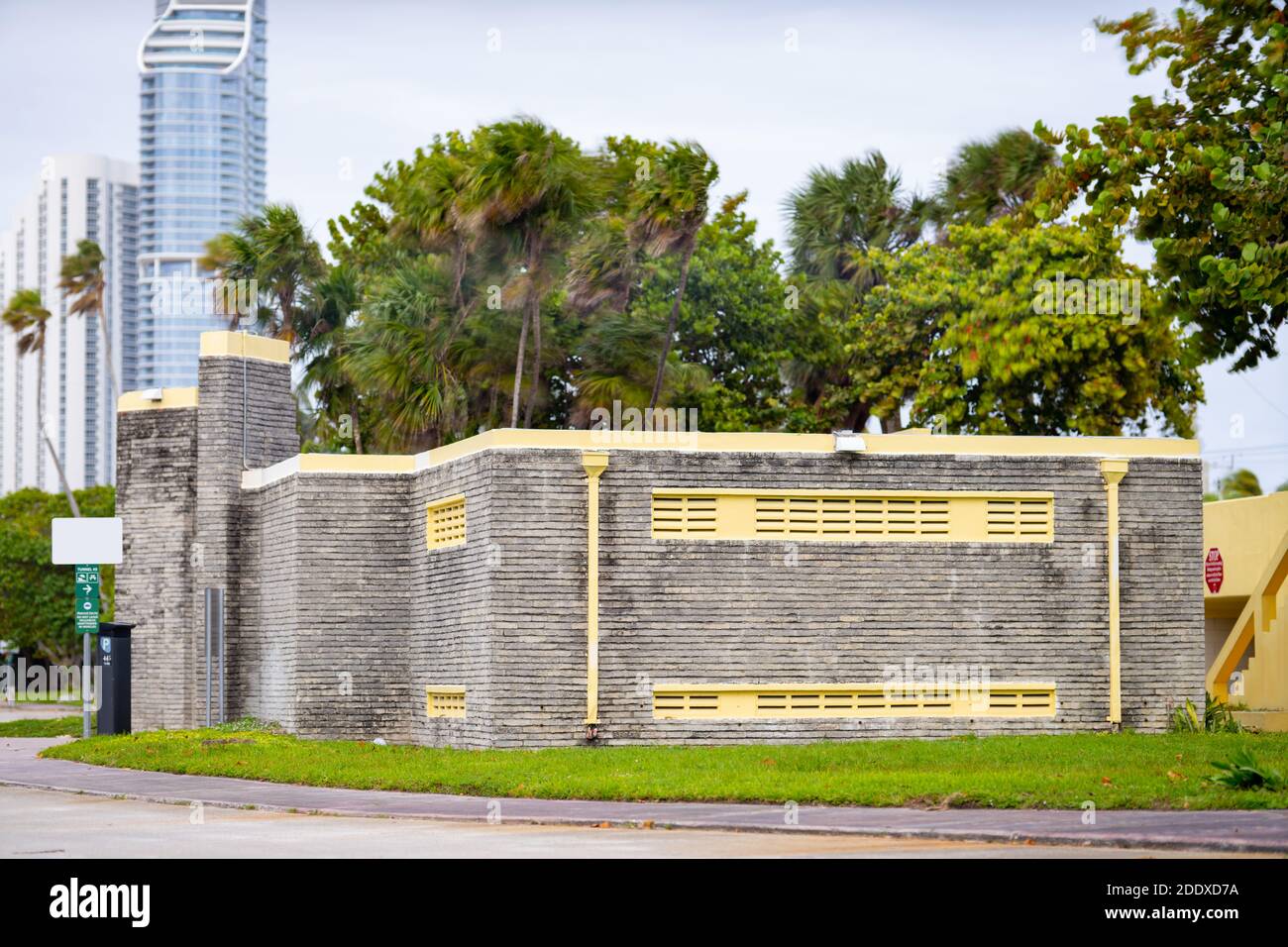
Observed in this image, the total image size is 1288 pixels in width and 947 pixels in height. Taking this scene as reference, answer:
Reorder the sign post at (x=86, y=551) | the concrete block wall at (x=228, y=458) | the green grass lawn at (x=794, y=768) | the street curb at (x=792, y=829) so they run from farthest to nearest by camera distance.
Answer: the concrete block wall at (x=228, y=458) < the sign post at (x=86, y=551) < the green grass lawn at (x=794, y=768) < the street curb at (x=792, y=829)

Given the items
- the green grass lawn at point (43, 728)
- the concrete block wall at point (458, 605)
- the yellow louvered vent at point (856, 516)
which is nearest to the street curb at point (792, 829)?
the concrete block wall at point (458, 605)

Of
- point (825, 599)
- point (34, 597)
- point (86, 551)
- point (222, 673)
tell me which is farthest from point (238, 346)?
point (34, 597)

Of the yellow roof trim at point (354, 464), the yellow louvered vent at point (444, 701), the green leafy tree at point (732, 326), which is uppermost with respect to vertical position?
the green leafy tree at point (732, 326)

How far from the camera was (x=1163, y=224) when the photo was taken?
84.4ft

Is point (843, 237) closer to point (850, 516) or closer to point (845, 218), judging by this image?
point (845, 218)

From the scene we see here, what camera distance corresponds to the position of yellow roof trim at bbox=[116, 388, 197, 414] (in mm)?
32438

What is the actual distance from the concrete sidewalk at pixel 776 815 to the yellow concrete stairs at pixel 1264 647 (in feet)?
44.2

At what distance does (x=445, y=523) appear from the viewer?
27.1 meters

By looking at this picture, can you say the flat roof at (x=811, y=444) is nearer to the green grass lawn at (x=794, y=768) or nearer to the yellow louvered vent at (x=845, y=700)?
the yellow louvered vent at (x=845, y=700)

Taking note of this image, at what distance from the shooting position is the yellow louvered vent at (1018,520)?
84.5 feet

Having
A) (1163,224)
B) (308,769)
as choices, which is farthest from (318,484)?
(1163,224)

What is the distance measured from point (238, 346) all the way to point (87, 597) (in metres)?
5.23

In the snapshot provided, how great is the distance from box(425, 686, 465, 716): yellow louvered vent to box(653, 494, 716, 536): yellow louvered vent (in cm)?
393
